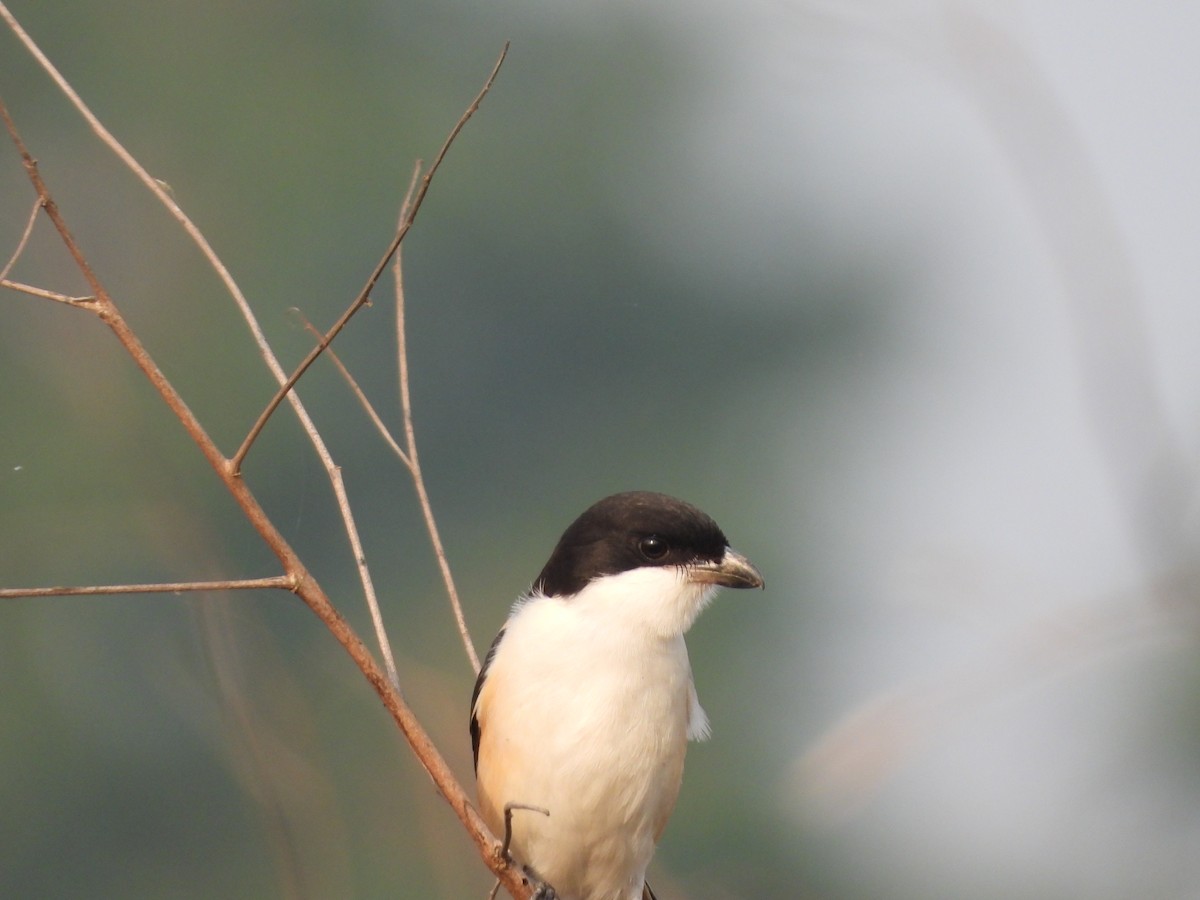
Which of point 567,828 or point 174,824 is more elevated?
point 567,828

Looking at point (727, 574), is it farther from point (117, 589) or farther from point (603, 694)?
point (117, 589)

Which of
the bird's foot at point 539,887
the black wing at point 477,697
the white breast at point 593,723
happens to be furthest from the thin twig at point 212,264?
the bird's foot at point 539,887

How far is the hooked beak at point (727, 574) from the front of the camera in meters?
3.29

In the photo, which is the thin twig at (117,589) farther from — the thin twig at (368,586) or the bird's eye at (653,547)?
the bird's eye at (653,547)

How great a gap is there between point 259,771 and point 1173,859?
4013 mm

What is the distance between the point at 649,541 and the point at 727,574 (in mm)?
199

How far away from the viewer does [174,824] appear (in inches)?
479

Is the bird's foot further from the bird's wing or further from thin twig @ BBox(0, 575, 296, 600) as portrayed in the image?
thin twig @ BBox(0, 575, 296, 600)

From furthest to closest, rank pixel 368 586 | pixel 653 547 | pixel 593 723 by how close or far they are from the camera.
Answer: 1. pixel 653 547
2. pixel 593 723
3. pixel 368 586

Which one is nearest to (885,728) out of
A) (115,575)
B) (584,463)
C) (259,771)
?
(259,771)

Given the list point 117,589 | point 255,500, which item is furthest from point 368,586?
point 117,589

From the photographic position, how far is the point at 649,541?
3.33 m

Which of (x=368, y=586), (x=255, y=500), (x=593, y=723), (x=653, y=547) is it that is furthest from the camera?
(x=653, y=547)

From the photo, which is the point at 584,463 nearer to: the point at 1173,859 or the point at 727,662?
the point at 727,662
